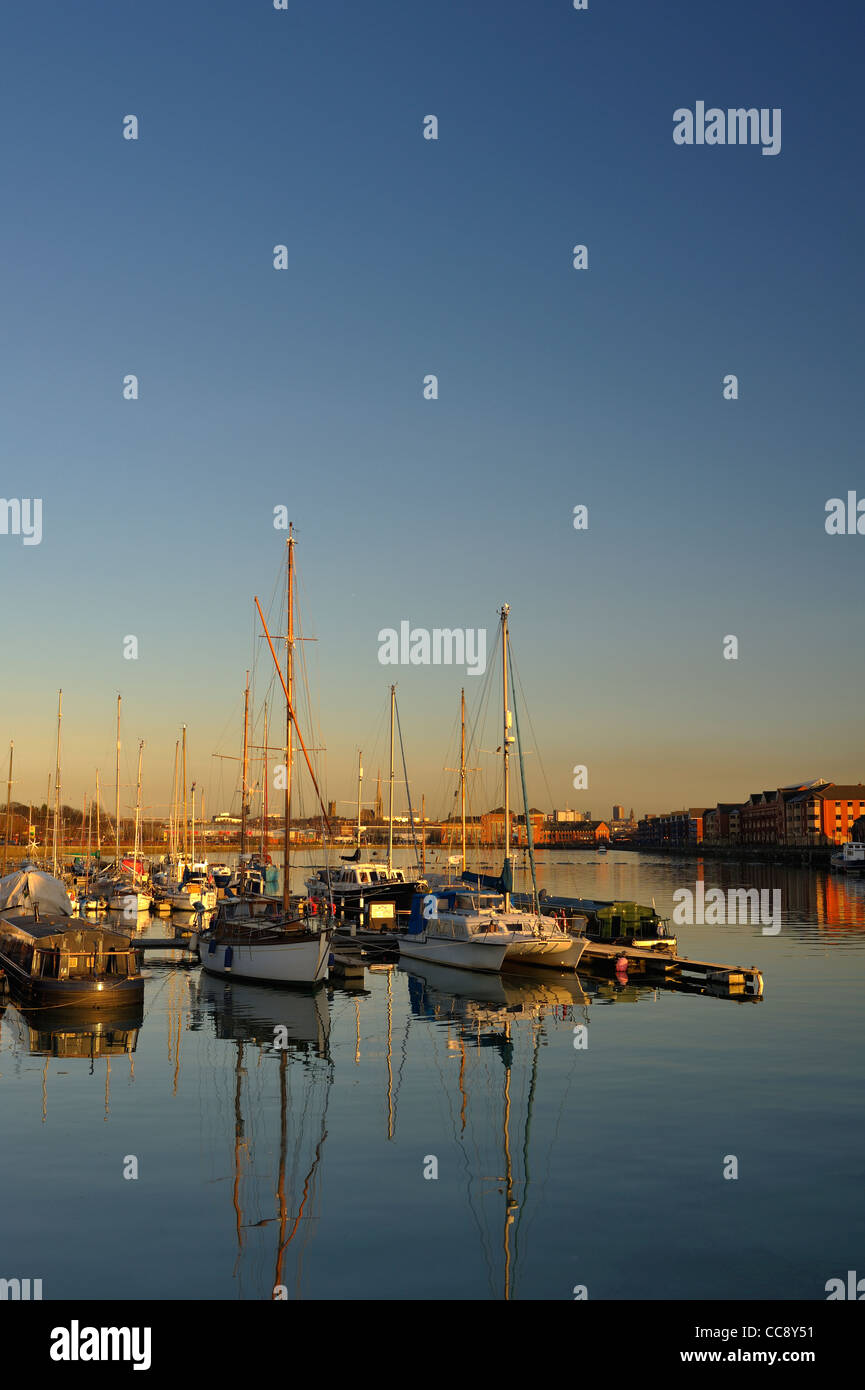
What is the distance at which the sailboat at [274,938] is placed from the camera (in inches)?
1957

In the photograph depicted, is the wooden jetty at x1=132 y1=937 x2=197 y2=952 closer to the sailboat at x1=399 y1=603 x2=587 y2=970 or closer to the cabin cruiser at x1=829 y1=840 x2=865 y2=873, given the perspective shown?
the sailboat at x1=399 y1=603 x2=587 y2=970

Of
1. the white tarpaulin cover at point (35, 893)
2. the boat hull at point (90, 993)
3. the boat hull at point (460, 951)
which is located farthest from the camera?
the white tarpaulin cover at point (35, 893)

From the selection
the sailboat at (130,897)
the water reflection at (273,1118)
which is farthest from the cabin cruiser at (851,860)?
the water reflection at (273,1118)

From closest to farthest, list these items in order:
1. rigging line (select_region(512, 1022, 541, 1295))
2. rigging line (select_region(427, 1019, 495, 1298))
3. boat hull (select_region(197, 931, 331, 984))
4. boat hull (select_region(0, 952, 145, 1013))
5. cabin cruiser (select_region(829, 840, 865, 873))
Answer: rigging line (select_region(427, 1019, 495, 1298)), rigging line (select_region(512, 1022, 541, 1295)), boat hull (select_region(0, 952, 145, 1013)), boat hull (select_region(197, 931, 331, 984)), cabin cruiser (select_region(829, 840, 865, 873))

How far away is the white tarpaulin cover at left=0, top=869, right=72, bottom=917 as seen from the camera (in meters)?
67.8

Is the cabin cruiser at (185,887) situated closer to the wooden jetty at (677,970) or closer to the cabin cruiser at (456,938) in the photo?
the cabin cruiser at (456,938)

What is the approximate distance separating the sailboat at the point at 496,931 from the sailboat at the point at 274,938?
7368mm

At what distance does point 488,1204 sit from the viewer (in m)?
22.3

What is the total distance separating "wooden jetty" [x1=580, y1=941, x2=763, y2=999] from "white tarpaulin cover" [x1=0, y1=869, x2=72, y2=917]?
32856 millimetres

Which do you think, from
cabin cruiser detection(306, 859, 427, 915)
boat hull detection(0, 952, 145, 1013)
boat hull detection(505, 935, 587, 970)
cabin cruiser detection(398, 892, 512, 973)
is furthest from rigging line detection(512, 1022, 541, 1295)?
cabin cruiser detection(306, 859, 427, 915)
